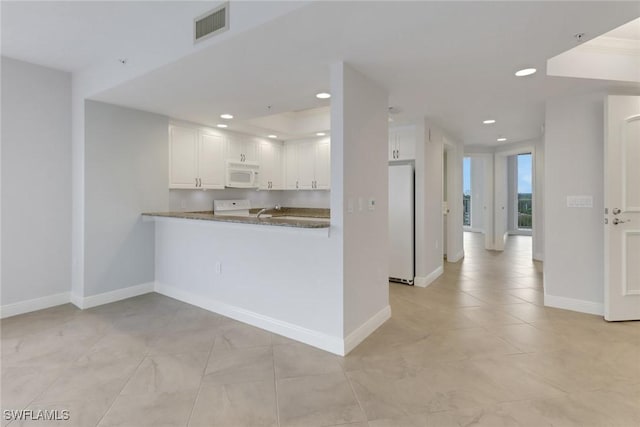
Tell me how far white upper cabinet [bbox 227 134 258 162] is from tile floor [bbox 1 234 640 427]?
9.17 feet

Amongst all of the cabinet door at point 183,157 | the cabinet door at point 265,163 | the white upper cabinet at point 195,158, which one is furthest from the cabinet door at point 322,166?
the cabinet door at point 183,157

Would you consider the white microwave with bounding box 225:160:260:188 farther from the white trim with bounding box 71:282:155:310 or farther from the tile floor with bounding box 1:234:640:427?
the tile floor with bounding box 1:234:640:427

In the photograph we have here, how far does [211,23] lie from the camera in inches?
90.0

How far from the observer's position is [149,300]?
394 centimetres

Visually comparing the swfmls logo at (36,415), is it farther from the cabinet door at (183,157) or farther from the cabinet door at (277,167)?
the cabinet door at (277,167)

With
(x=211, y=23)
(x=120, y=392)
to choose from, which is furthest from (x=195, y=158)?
(x=120, y=392)

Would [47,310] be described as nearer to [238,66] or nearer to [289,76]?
[238,66]

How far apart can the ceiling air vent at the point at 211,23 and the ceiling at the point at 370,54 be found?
84 mm

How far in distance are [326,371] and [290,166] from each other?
175 inches

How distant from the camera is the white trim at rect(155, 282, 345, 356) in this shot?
8.60ft

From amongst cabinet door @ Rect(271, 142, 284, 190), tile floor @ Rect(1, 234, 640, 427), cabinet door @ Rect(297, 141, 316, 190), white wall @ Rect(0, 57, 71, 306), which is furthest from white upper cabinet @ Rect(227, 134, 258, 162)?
tile floor @ Rect(1, 234, 640, 427)

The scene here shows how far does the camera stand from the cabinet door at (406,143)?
4.66 meters

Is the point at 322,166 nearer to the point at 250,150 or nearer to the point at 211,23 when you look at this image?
the point at 250,150

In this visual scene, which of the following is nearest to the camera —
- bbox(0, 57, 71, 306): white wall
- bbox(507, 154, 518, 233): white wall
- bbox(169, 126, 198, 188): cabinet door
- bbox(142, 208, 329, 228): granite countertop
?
→ bbox(142, 208, 329, 228): granite countertop
